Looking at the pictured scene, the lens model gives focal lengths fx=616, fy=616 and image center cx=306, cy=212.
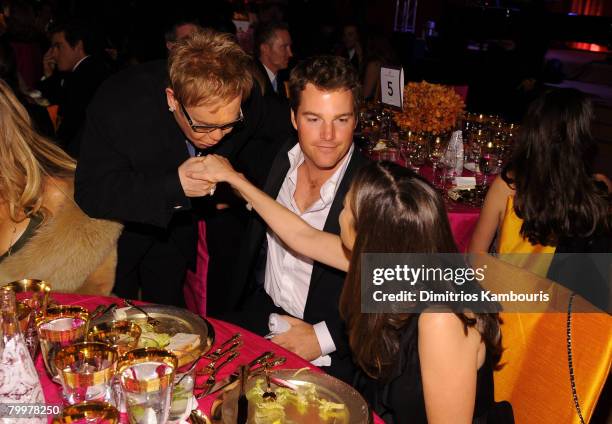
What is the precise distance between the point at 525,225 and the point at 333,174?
0.89m

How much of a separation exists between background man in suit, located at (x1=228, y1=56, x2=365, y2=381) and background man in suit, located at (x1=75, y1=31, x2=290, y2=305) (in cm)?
27

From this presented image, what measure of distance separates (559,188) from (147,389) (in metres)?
2.09

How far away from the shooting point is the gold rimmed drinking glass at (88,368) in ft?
4.28

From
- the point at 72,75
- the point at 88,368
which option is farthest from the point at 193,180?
the point at 72,75

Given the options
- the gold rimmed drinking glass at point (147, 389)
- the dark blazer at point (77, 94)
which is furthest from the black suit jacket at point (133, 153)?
the dark blazer at point (77, 94)

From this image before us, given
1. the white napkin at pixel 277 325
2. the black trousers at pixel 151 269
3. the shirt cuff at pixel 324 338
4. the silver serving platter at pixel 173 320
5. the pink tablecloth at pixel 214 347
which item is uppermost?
the silver serving platter at pixel 173 320

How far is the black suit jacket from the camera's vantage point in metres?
2.46

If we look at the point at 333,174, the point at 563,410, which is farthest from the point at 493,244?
the point at 563,410

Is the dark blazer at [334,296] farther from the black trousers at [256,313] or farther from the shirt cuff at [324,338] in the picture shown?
the black trousers at [256,313]

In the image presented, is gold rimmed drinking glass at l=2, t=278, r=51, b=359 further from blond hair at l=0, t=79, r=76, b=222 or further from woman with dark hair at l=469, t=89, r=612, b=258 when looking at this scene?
woman with dark hair at l=469, t=89, r=612, b=258

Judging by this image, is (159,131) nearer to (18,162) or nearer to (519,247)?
(18,162)

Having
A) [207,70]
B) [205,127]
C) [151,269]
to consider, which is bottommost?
[151,269]

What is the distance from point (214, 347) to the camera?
1776mm

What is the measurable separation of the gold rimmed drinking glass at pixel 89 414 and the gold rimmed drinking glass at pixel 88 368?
59 millimetres
